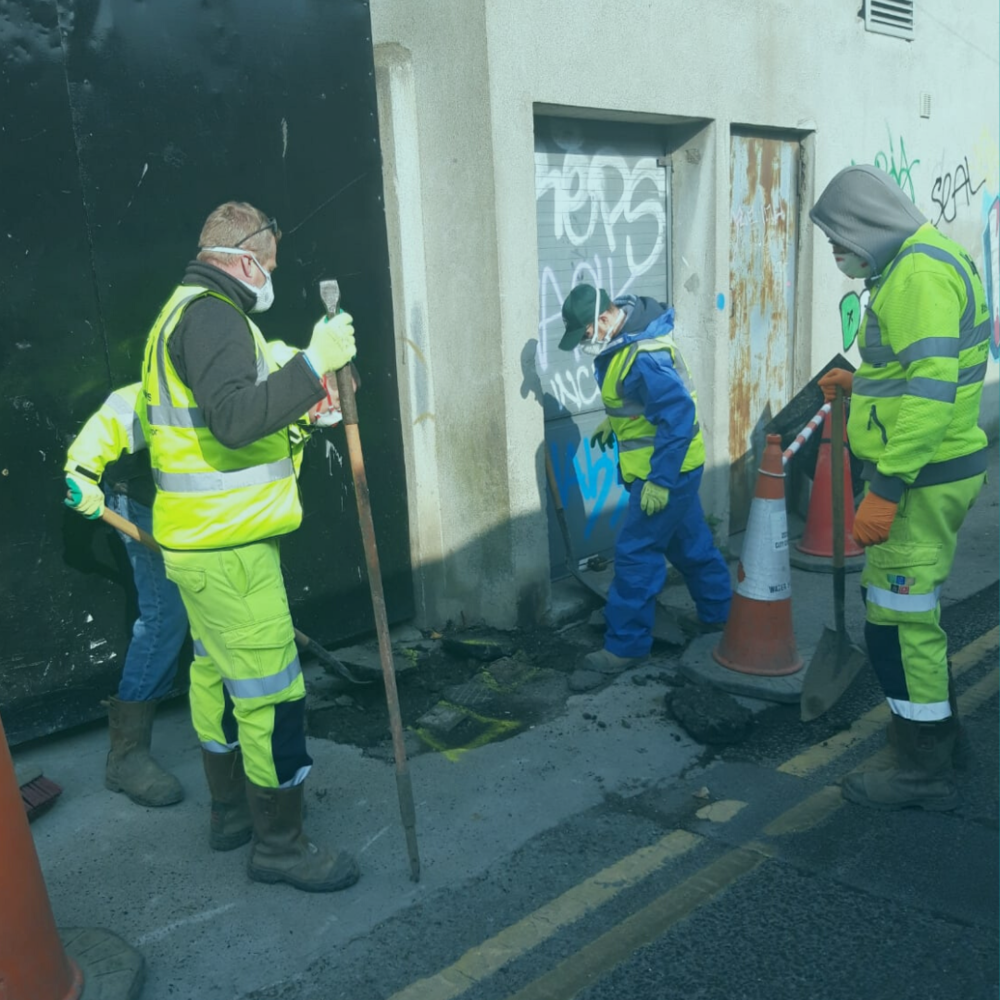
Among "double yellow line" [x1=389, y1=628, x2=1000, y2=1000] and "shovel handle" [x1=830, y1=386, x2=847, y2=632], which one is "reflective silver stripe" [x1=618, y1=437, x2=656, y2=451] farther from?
"double yellow line" [x1=389, y1=628, x2=1000, y2=1000]

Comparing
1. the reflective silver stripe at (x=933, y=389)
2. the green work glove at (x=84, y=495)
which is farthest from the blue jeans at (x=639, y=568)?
the green work glove at (x=84, y=495)

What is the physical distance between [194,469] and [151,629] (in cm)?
106

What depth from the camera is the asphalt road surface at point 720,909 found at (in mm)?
2861

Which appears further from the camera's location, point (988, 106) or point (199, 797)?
point (988, 106)

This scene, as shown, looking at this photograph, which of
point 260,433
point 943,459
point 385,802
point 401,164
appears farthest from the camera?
point 401,164

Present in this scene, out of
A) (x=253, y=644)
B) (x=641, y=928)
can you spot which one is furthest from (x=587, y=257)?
(x=641, y=928)

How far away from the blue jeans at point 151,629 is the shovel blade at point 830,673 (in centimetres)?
263

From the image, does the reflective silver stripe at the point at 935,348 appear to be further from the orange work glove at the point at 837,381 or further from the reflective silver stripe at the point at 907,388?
the orange work glove at the point at 837,381

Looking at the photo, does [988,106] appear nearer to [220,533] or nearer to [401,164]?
[401,164]

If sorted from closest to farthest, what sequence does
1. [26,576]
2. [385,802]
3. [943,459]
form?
[943,459] → [385,802] → [26,576]

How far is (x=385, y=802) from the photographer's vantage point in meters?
3.91

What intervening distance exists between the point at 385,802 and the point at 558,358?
304 centimetres

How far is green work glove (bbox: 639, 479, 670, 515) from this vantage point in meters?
4.93

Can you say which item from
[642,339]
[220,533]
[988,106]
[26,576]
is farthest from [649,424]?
[988,106]
